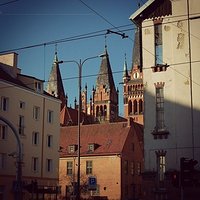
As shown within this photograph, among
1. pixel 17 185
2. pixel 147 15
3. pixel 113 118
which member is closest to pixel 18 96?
pixel 147 15

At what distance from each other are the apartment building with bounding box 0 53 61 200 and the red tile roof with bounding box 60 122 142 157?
48.5ft

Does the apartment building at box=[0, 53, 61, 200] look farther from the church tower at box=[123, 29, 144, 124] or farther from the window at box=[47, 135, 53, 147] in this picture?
the church tower at box=[123, 29, 144, 124]

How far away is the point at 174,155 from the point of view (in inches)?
1051

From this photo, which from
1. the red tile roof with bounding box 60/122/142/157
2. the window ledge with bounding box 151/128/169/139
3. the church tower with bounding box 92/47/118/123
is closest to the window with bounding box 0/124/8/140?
the window ledge with bounding box 151/128/169/139

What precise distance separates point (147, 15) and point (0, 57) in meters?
21.7

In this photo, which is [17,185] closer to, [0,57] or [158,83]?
[158,83]

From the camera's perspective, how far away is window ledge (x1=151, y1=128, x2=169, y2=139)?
1069 inches

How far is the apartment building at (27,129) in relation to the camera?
133ft

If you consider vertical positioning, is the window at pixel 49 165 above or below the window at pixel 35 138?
below

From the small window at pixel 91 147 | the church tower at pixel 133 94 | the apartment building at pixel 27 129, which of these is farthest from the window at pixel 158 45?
the church tower at pixel 133 94

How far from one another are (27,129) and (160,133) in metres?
19.1

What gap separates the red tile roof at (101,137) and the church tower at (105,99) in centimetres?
3976

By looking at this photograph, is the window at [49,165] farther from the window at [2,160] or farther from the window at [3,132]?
the window at [3,132]

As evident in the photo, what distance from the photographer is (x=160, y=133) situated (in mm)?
27250
